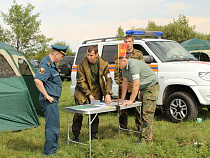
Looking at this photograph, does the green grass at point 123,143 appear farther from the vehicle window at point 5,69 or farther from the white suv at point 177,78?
the vehicle window at point 5,69

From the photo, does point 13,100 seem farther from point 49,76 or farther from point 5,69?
point 49,76

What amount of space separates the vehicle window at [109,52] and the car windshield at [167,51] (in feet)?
3.33

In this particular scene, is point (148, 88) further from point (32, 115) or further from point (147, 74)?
point (32, 115)

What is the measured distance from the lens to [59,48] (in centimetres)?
464

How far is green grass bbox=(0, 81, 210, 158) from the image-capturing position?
188 inches

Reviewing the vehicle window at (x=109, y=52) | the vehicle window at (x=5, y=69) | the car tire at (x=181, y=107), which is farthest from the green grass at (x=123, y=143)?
the vehicle window at (x=109, y=52)

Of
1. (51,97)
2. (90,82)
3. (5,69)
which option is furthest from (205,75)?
(5,69)

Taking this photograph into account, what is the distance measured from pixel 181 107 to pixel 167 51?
1.54m

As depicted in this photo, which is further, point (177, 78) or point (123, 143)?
point (177, 78)

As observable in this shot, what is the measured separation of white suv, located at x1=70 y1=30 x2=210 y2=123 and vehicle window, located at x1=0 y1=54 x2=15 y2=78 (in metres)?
2.73

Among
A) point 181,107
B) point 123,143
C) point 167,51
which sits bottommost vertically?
point 123,143

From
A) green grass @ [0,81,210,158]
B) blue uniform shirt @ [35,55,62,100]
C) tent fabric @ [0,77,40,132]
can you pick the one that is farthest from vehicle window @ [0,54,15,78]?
blue uniform shirt @ [35,55,62,100]

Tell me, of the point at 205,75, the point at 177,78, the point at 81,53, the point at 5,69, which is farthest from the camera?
the point at 81,53

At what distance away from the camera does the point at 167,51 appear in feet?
24.0
